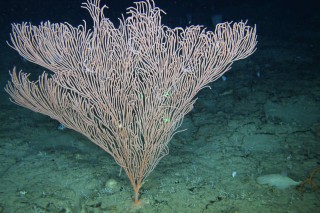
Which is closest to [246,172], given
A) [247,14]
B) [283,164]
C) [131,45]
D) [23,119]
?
[283,164]

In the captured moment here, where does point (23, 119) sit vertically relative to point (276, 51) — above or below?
below

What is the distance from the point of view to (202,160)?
16.5ft

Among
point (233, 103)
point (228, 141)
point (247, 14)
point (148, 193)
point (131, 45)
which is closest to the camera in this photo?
point (131, 45)

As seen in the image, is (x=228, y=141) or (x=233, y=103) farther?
(x=233, y=103)

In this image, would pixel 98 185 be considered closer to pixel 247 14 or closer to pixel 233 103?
pixel 233 103

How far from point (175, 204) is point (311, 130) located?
3479 millimetres

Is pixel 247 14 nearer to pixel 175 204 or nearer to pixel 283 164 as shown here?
pixel 283 164

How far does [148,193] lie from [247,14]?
15.1 metres

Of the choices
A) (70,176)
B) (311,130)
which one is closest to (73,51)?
(70,176)

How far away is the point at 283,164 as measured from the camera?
4797mm

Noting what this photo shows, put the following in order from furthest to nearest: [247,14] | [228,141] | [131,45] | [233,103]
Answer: [247,14] → [233,103] → [228,141] → [131,45]

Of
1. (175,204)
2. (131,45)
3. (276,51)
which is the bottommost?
(175,204)

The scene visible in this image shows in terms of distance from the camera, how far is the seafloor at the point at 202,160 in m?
4.11

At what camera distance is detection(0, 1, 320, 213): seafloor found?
13.5 ft
